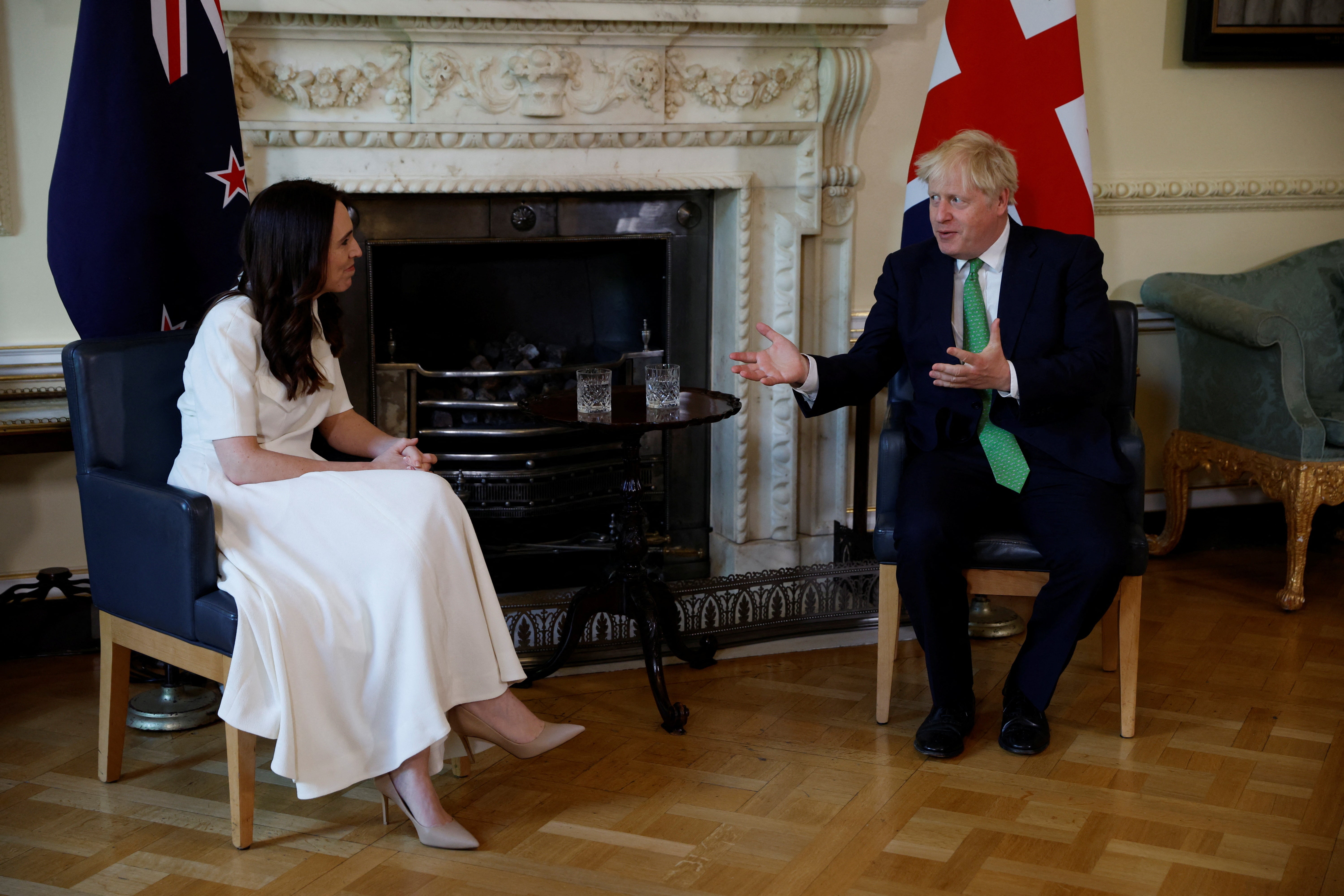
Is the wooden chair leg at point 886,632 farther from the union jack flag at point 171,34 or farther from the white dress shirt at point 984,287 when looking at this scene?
the union jack flag at point 171,34

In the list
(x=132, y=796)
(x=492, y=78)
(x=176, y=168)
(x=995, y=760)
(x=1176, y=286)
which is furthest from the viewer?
(x=1176, y=286)

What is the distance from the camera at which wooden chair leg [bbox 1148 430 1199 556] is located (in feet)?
12.9

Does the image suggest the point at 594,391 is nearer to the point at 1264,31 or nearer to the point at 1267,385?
the point at 1267,385

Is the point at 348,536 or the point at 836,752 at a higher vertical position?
the point at 348,536

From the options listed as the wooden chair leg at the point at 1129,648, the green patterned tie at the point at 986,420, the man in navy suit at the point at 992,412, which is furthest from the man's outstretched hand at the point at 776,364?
the wooden chair leg at the point at 1129,648

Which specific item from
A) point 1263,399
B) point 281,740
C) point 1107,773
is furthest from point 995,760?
point 1263,399

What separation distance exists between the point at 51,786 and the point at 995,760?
73.7 inches

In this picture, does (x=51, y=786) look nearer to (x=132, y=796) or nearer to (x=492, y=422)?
(x=132, y=796)

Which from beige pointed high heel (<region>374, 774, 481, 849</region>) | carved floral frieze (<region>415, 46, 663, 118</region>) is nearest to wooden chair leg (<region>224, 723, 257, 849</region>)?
beige pointed high heel (<region>374, 774, 481, 849</region>)

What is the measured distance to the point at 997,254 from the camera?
108 inches

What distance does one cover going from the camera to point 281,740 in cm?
204

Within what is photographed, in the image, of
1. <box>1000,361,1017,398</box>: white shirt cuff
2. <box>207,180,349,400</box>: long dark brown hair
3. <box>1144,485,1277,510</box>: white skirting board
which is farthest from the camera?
<box>1144,485,1277,510</box>: white skirting board

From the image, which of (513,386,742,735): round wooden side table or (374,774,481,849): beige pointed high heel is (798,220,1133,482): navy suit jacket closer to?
(513,386,742,735): round wooden side table

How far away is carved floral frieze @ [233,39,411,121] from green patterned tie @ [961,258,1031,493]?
4.84 ft
